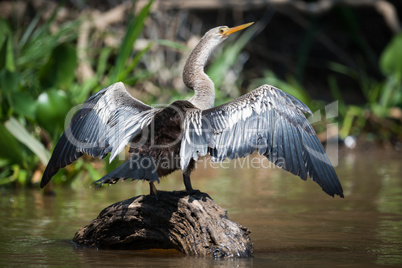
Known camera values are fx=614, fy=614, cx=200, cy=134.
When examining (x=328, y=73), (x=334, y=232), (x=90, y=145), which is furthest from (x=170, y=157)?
(x=328, y=73)

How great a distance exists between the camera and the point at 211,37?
5.48 meters

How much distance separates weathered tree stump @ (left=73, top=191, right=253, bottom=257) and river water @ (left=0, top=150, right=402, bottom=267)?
0.28 feet

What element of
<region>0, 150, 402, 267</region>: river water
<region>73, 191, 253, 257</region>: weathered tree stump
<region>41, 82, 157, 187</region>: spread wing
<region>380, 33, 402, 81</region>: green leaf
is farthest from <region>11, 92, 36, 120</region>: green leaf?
<region>380, 33, 402, 81</region>: green leaf

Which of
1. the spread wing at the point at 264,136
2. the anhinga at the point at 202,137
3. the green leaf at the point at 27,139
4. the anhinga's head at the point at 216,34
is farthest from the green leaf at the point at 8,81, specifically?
the spread wing at the point at 264,136

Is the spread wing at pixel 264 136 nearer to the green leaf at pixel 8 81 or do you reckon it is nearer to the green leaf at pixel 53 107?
the green leaf at pixel 53 107

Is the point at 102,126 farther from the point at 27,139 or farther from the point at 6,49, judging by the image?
the point at 6,49

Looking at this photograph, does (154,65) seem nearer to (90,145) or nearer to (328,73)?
(328,73)

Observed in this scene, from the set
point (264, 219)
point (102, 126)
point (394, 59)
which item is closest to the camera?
point (102, 126)

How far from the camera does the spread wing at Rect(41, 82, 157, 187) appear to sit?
4.30 meters

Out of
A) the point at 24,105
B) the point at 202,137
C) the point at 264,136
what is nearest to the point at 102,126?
the point at 202,137

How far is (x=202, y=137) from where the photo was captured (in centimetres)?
403

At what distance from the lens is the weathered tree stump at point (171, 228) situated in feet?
12.8

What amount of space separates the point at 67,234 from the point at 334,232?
6.69 ft

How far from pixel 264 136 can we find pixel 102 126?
1.22 meters
